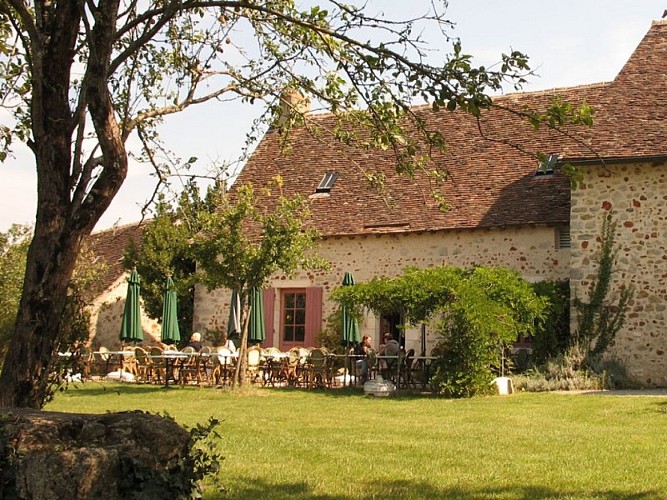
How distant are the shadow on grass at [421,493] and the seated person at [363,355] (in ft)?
30.3

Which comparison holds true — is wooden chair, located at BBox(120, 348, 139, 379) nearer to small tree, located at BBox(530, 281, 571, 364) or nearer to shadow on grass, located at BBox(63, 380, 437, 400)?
shadow on grass, located at BBox(63, 380, 437, 400)

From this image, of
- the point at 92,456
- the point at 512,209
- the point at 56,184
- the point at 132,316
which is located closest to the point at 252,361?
the point at 132,316

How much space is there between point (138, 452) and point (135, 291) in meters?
13.6

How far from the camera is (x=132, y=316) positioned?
1703 centimetres

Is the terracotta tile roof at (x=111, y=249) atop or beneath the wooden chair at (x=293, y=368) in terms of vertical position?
atop

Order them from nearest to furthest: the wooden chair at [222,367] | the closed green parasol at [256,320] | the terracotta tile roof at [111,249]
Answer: the wooden chair at [222,367]
the closed green parasol at [256,320]
the terracotta tile roof at [111,249]

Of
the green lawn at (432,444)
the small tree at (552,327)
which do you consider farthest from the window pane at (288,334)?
the green lawn at (432,444)

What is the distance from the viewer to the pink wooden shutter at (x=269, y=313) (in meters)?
19.1

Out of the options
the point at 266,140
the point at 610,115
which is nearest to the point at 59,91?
the point at 610,115

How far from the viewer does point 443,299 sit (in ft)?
43.1

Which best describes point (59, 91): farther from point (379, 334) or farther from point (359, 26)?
point (379, 334)

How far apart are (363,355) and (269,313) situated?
13.5 ft

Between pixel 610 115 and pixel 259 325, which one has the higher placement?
pixel 610 115

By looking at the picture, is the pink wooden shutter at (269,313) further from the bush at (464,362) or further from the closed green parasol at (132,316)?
the bush at (464,362)
